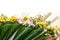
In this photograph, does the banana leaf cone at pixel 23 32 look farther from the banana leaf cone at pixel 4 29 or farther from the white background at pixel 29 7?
the white background at pixel 29 7

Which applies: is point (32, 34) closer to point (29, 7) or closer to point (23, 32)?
point (23, 32)

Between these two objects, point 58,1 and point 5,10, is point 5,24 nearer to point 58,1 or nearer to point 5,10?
point 5,10

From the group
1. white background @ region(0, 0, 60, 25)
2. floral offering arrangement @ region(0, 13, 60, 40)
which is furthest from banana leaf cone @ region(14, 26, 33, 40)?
white background @ region(0, 0, 60, 25)

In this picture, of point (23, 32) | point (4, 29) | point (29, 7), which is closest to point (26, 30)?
point (23, 32)

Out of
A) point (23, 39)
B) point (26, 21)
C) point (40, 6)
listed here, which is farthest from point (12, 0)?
point (23, 39)

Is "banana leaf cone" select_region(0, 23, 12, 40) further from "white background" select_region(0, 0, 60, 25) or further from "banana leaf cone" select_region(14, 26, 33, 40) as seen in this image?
"white background" select_region(0, 0, 60, 25)

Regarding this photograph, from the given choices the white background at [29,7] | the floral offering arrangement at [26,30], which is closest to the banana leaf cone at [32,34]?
the floral offering arrangement at [26,30]
